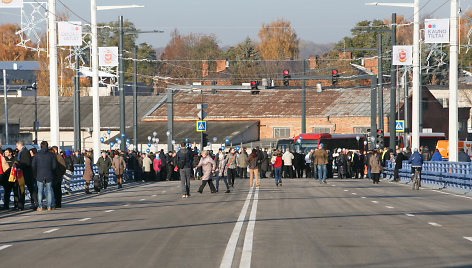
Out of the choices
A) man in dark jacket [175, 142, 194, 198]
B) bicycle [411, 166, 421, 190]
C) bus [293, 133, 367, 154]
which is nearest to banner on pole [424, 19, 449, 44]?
bicycle [411, 166, 421, 190]

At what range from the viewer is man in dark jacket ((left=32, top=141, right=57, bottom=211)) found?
82.0 ft

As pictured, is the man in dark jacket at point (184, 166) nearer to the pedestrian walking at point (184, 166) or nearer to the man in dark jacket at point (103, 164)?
the pedestrian walking at point (184, 166)

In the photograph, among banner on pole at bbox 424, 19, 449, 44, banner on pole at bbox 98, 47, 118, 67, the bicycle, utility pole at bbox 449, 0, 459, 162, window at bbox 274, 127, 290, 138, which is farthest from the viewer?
window at bbox 274, 127, 290, 138

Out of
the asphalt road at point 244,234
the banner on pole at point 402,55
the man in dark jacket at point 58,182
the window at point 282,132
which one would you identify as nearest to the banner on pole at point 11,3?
the man in dark jacket at point 58,182

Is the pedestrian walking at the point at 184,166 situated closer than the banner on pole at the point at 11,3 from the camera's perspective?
Yes

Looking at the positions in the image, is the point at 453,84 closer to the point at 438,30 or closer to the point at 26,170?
the point at 438,30

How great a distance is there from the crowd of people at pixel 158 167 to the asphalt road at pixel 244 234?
124 centimetres

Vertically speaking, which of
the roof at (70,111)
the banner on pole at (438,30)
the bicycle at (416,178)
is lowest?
the bicycle at (416,178)

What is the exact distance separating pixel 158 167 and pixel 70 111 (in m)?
52.1

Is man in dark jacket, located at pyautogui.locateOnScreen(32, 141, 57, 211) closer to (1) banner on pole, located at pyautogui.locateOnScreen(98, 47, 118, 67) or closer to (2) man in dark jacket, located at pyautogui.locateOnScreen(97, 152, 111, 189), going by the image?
(2) man in dark jacket, located at pyautogui.locateOnScreen(97, 152, 111, 189)

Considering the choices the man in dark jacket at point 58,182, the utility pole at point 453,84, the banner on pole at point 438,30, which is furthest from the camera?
the banner on pole at point 438,30

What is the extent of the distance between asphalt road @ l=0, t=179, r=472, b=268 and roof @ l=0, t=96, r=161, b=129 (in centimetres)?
7319

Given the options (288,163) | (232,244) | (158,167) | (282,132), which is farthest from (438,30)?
(282,132)

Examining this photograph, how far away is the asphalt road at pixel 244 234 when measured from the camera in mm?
12516
